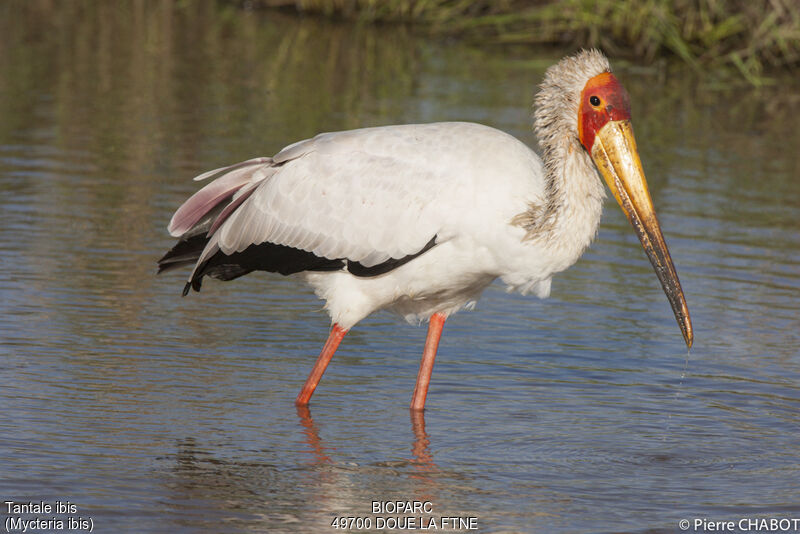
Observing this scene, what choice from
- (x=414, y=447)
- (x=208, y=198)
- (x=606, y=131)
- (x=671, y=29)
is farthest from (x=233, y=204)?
(x=671, y=29)

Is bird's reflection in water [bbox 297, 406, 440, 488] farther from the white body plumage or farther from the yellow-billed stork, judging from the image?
the white body plumage

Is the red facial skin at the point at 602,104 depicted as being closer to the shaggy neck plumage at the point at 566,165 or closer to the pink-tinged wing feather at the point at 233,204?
the shaggy neck plumage at the point at 566,165

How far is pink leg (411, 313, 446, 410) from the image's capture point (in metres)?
5.98

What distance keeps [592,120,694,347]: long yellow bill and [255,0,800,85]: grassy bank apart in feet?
30.5

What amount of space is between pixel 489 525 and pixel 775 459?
4.58ft

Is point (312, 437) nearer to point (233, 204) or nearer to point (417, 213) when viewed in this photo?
point (417, 213)

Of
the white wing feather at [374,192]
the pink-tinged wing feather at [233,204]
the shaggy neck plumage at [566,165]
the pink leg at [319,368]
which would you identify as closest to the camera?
the shaggy neck plumage at [566,165]

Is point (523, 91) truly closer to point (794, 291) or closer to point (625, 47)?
point (625, 47)

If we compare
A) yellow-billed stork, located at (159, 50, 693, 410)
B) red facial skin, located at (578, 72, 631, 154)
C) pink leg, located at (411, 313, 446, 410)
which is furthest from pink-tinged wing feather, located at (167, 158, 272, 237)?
red facial skin, located at (578, 72, 631, 154)

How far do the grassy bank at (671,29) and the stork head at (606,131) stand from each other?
30.4 ft

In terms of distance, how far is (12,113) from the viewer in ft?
38.5

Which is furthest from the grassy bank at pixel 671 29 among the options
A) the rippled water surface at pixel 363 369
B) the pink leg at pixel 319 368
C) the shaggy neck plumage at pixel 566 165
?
the pink leg at pixel 319 368

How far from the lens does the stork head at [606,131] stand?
18.1ft

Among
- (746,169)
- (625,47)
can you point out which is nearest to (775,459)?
(746,169)
